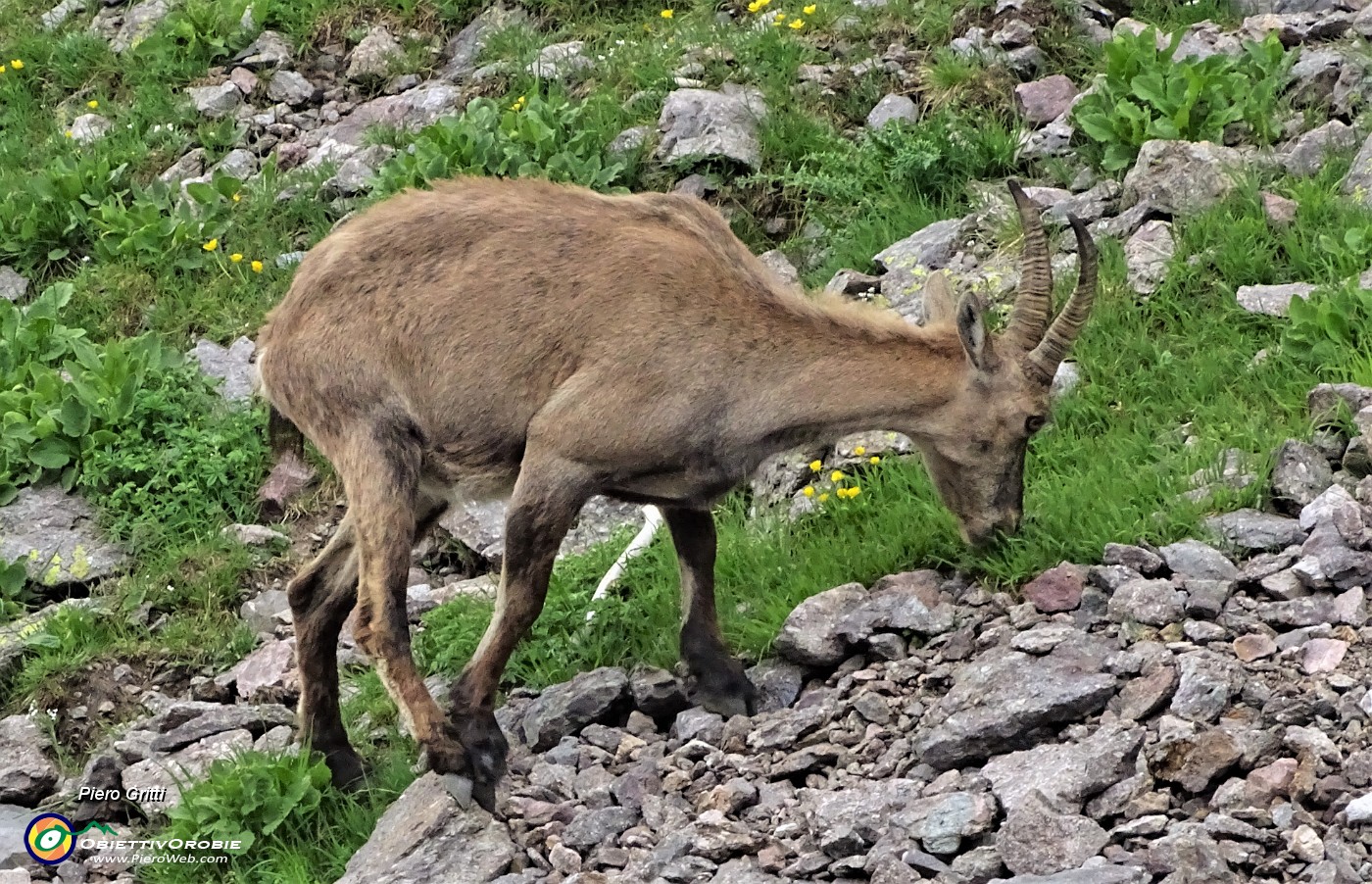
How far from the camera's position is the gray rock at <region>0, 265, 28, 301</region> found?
11.3 metres

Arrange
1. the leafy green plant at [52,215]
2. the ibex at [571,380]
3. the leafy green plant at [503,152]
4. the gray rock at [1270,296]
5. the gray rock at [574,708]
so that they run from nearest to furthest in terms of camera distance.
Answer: the ibex at [571,380] → the gray rock at [574,708] → the gray rock at [1270,296] → the leafy green plant at [503,152] → the leafy green plant at [52,215]

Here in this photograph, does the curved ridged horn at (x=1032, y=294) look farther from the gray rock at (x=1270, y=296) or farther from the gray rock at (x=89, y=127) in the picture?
the gray rock at (x=89, y=127)

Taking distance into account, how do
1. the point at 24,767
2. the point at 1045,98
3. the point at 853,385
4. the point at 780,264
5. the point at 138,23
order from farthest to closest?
the point at 138,23
the point at 1045,98
the point at 780,264
the point at 24,767
the point at 853,385

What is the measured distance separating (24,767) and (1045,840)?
4.72 meters

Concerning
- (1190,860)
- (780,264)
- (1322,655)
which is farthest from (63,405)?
(1190,860)

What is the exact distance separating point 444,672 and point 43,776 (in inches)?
71.6

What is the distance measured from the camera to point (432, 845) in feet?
20.2

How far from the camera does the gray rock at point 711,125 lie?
10.7 metres

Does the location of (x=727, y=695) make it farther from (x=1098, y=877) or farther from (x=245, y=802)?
(x=1098, y=877)

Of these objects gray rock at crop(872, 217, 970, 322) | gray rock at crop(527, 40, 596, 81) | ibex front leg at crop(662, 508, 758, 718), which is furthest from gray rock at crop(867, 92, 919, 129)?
ibex front leg at crop(662, 508, 758, 718)

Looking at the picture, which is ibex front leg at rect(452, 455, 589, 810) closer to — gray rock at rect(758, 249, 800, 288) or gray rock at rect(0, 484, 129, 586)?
gray rock at rect(0, 484, 129, 586)

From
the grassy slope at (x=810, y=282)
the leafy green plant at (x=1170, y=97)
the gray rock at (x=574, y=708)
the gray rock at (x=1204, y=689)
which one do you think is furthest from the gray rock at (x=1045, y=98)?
the gray rock at (x=1204, y=689)

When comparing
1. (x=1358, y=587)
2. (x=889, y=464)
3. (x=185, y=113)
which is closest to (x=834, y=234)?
(x=889, y=464)

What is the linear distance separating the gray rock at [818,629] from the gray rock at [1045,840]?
1.81 m
